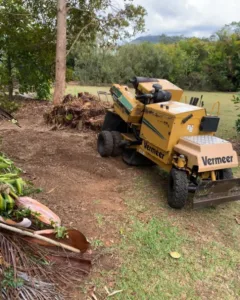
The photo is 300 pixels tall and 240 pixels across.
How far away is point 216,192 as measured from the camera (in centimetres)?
319

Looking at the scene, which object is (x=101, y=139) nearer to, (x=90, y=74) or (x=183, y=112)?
(x=183, y=112)

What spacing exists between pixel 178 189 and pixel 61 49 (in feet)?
20.1

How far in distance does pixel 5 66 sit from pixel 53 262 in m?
9.08

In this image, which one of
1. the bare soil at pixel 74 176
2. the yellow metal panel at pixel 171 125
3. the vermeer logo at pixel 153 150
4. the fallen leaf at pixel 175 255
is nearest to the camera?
the fallen leaf at pixel 175 255

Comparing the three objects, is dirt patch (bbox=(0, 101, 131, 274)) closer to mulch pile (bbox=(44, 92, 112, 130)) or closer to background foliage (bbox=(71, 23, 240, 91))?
mulch pile (bbox=(44, 92, 112, 130))

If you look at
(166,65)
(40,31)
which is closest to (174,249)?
(40,31)

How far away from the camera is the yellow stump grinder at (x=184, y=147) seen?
3.19 m

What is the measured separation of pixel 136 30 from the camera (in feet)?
30.4

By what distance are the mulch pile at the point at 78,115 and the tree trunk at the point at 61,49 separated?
122 centimetres

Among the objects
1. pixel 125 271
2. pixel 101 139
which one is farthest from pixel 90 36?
pixel 125 271

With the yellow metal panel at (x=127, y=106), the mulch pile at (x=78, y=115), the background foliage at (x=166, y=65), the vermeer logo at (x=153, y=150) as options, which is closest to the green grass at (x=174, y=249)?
the vermeer logo at (x=153, y=150)

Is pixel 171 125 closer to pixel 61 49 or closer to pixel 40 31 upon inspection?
pixel 61 49

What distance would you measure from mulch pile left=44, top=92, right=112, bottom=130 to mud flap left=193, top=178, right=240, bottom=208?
3.69 m

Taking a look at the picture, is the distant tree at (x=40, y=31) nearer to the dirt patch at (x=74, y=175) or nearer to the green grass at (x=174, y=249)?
the dirt patch at (x=74, y=175)
